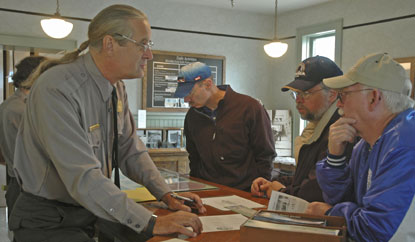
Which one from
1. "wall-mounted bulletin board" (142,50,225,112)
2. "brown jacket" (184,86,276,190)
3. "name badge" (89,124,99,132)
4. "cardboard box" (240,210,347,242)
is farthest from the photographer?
"wall-mounted bulletin board" (142,50,225,112)

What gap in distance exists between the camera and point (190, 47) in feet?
23.9

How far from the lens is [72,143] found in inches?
62.8

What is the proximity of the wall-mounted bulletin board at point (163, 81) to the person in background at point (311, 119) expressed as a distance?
464cm

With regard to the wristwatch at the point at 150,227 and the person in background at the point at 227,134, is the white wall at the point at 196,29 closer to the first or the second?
the person in background at the point at 227,134

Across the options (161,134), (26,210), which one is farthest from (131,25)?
(161,134)

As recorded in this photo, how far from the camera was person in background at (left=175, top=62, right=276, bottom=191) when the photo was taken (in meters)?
Result: 2.94

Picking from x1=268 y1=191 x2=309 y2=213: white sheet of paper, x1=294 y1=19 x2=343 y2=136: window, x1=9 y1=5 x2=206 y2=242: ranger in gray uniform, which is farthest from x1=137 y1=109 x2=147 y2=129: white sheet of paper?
x1=268 y1=191 x2=309 y2=213: white sheet of paper

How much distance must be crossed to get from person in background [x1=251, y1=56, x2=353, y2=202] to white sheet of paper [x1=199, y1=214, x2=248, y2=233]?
1.55 feet

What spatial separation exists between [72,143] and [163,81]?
5532 millimetres

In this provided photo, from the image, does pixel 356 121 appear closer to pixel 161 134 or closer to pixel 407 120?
pixel 407 120

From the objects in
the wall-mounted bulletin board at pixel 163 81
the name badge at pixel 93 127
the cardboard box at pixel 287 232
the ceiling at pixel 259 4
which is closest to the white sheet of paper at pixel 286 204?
the cardboard box at pixel 287 232

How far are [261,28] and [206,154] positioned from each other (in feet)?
18.1

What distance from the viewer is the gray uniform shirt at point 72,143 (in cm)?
157

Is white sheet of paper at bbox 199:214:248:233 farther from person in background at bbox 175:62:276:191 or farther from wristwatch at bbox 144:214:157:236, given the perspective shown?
person in background at bbox 175:62:276:191
